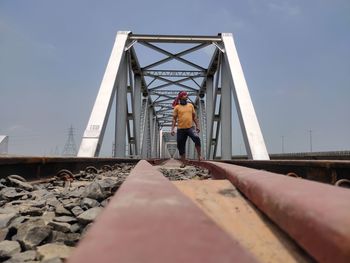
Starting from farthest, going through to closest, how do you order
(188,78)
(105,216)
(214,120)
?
(188,78)
(214,120)
(105,216)

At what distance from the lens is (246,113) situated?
372 inches

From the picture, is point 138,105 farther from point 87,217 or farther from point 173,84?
point 87,217

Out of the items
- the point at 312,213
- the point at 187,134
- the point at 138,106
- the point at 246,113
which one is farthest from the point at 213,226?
the point at 138,106

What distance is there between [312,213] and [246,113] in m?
8.80

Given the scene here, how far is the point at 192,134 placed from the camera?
798 centimetres

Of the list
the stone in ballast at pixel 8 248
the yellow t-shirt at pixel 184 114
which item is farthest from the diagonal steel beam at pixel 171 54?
the stone in ballast at pixel 8 248

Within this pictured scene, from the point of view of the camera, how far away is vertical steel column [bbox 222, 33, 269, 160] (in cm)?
843

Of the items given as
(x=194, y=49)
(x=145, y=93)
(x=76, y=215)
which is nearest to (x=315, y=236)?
(x=76, y=215)

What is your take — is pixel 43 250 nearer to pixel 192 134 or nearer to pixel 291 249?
pixel 291 249

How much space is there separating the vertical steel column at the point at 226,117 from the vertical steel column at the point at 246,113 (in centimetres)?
171

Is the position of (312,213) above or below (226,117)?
below

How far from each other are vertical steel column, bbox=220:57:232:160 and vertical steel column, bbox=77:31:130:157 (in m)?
4.10

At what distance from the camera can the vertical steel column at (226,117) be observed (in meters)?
13.2

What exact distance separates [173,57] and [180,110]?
922cm
